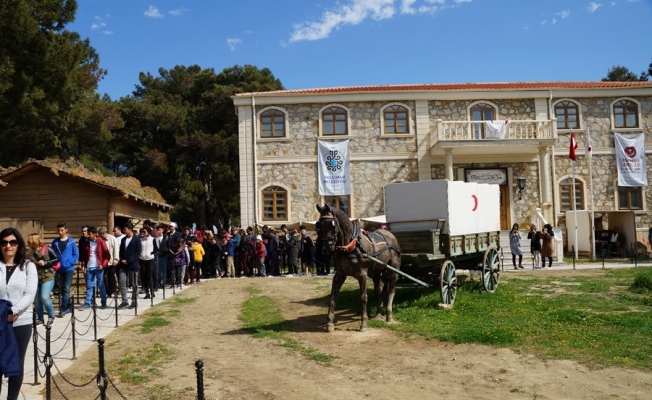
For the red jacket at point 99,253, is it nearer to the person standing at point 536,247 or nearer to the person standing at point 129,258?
the person standing at point 129,258

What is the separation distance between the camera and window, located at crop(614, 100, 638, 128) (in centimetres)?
2908

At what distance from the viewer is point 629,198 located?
28.9m

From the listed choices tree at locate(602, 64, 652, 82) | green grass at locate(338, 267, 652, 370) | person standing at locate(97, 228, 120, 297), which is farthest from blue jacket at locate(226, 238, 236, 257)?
tree at locate(602, 64, 652, 82)

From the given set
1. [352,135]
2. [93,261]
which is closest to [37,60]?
[93,261]

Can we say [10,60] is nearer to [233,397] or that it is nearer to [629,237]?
[233,397]

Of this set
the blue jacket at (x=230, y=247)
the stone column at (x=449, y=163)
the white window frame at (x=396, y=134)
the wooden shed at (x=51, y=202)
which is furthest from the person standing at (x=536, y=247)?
the wooden shed at (x=51, y=202)

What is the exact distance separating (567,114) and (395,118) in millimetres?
8949

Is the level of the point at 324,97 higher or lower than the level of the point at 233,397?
higher

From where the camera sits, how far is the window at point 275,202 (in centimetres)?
2838

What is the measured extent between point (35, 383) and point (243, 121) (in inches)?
866

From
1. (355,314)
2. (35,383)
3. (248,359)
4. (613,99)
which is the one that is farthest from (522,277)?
(613,99)

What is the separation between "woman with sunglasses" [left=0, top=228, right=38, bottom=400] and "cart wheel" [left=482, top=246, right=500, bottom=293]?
10.2 meters

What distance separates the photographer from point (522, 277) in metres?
17.5

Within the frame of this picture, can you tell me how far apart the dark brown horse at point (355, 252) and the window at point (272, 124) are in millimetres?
18131
